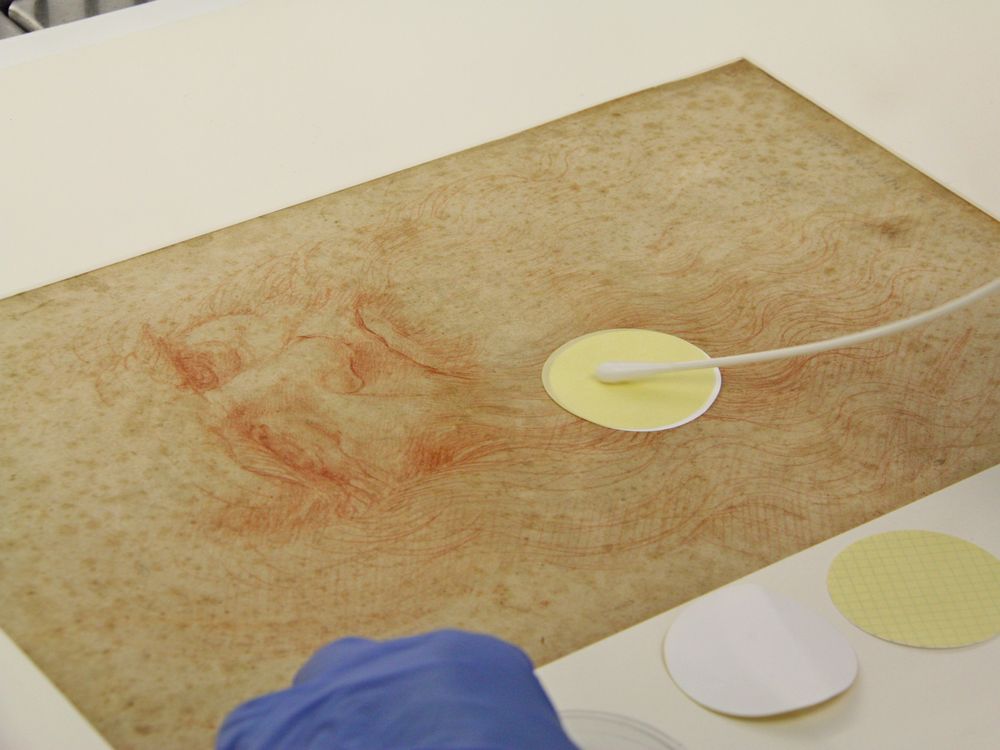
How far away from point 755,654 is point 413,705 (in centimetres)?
58

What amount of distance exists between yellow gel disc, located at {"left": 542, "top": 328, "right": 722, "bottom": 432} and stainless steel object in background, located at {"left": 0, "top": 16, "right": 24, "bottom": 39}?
5.44ft

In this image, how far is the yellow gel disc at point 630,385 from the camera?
5.76 feet

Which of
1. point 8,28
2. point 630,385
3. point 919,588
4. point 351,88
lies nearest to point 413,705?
point 919,588

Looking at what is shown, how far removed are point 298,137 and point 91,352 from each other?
2.19 feet

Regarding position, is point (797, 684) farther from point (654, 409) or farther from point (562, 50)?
point (562, 50)

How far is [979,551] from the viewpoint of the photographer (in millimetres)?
1527

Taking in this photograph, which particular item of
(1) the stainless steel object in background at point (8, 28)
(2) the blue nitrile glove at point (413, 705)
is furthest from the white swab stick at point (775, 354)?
(1) the stainless steel object in background at point (8, 28)

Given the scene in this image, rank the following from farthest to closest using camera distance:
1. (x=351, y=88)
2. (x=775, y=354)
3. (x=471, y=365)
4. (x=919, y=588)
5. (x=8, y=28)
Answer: (x=8, y=28) → (x=351, y=88) → (x=471, y=365) → (x=775, y=354) → (x=919, y=588)

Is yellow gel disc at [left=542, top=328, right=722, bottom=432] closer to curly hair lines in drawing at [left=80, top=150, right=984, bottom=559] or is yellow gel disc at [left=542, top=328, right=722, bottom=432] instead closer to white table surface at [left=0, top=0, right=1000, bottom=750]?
curly hair lines in drawing at [left=80, top=150, right=984, bottom=559]

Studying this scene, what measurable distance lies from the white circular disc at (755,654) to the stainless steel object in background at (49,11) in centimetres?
205

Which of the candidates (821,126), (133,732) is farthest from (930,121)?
(133,732)

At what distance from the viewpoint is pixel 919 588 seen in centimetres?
149

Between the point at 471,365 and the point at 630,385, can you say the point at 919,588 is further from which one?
the point at 471,365

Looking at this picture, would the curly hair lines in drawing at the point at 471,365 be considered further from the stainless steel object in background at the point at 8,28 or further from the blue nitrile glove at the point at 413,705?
the stainless steel object in background at the point at 8,28
